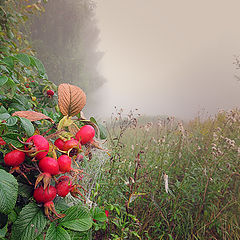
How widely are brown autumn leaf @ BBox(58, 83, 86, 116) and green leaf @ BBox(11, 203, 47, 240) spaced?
0.56 ft

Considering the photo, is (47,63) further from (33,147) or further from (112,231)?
(33,147)

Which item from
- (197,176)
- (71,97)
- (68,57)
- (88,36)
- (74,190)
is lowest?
(74,190)

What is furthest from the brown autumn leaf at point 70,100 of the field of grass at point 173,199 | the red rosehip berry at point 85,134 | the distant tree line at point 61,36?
the distant tree line at point 61,36

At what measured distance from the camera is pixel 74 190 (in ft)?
0.96

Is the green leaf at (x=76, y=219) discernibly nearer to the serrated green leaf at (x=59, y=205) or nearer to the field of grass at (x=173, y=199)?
the serrated green leaf at (x=59, y=205)

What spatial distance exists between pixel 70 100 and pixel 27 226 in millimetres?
213

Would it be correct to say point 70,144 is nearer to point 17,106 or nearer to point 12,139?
→ point 12,139

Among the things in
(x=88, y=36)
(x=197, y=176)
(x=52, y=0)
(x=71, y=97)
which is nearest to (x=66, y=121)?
(x=71, y=97)

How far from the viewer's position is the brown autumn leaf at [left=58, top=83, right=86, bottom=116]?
0.31 metres

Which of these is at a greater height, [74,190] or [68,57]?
[68,57]

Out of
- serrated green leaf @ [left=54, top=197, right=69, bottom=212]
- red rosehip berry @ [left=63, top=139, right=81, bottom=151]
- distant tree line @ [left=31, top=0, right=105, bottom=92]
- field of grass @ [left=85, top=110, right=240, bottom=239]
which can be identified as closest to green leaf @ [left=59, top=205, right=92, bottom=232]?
serrated green leaf @ [left=54, top=197, right=69, bottom=212]

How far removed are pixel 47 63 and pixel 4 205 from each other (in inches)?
232

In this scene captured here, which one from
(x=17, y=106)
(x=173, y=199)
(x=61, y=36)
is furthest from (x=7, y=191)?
(x=61, y=36)

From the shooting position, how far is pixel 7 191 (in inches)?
9.1
